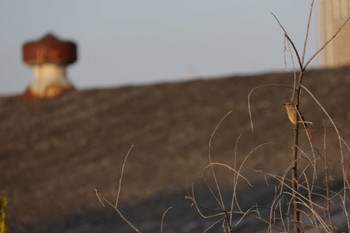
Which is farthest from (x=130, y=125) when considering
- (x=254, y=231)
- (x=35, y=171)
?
(x=254, y=231)

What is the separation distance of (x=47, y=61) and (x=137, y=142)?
5.88 metres

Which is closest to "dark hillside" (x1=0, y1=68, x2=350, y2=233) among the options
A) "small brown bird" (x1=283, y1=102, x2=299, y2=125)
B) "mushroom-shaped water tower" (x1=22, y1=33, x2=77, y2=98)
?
"mushroom-shaped water tower" (x1=22, y1=33, x2=77, y2=98)

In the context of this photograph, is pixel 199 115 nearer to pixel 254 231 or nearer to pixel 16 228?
pixel 16 228

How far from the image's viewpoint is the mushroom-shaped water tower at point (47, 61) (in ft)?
69.1

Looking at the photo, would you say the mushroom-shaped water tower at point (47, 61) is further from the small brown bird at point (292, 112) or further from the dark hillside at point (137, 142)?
the small brown bird at point (292, 112)

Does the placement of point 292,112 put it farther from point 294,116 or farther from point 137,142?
point 137,142

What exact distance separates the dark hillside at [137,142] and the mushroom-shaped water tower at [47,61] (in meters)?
0.76

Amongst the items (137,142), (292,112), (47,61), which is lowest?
(137,142)

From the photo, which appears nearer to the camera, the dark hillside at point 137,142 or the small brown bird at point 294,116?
the small brown bird at point 294,116

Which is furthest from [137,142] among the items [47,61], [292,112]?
[292,112]

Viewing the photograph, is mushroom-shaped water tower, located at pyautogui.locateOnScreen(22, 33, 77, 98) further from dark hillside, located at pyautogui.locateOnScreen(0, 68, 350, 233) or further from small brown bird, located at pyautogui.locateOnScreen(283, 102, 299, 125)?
small brown bird, located at pyautogui.locateOnScreen(283, 102, 299, 125)

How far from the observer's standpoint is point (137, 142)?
637 inches

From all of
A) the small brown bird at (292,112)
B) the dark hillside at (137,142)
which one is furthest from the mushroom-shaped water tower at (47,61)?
the small brown bird at (292,112)

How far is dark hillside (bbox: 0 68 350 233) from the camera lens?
13.5 metres
